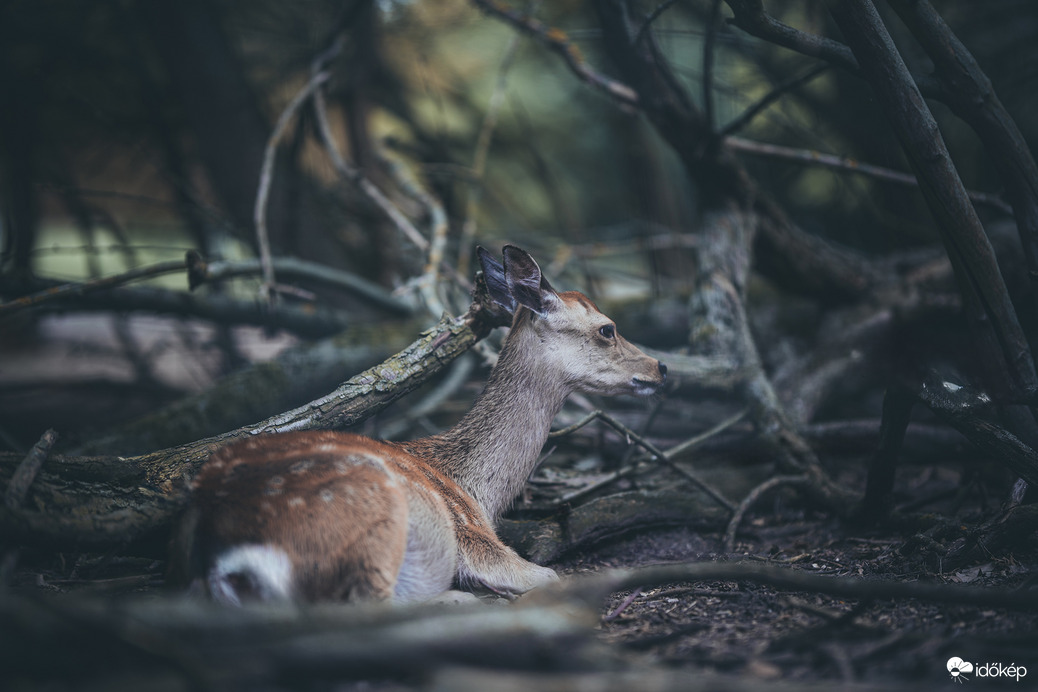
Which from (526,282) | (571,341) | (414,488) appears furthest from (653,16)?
(414,488)

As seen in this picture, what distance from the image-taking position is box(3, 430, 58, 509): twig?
2281 millimetres

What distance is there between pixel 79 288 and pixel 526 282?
313cm

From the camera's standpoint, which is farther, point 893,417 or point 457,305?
point 457,305

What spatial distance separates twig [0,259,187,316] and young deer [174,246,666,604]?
2.33 m

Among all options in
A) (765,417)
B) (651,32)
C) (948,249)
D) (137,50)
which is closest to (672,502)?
(765,417)

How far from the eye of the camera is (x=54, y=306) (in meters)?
4.82

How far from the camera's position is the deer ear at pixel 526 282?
3.29 meters

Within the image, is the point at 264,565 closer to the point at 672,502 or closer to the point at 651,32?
the point at 672,502

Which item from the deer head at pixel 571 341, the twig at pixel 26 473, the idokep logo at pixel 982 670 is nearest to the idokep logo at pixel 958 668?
the idokep logo at pixel 982 670

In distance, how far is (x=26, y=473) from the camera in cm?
240

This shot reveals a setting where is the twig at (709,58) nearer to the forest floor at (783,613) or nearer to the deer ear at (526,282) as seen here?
the deer ear at (526,282)

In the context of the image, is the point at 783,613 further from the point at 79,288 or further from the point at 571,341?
the point at 79,288

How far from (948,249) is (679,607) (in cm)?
224

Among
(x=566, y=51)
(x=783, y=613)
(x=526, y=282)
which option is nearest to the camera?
(x=783, y=613)
